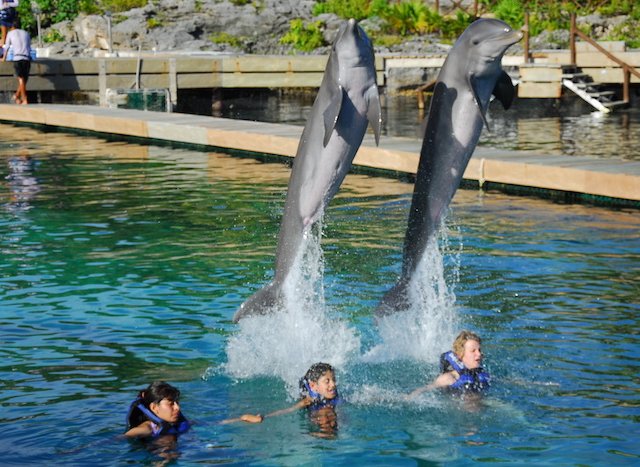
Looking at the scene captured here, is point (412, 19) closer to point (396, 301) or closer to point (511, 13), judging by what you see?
point (511, 13)

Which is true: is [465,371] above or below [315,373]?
below

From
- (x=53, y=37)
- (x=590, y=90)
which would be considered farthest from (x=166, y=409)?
(x=53, y=37)

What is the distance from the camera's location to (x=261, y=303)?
10422 millimetres

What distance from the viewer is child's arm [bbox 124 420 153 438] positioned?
28.6 feet

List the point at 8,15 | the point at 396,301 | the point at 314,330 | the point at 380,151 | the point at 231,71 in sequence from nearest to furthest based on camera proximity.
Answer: the point at 396,301, the point at 314,330, the point at 380,151, the point at 8,15, the point at 231,71

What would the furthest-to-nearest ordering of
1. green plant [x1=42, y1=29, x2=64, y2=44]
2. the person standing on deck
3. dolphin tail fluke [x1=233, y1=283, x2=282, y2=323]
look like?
green plant [x1=42, y1=29, x2=64, y2=44]
the person standing on deck
dolphin tail fluke [x1=233, y1=283, x2=282, y2=323]

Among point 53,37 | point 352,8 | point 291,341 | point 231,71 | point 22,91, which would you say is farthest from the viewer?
point 352,8

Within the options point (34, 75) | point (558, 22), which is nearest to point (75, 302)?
point (34, 75)

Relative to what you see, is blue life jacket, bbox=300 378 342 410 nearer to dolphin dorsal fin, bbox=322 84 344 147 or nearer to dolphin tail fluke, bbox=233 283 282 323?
dolphin tail fluke, bbox=233 283 282 323

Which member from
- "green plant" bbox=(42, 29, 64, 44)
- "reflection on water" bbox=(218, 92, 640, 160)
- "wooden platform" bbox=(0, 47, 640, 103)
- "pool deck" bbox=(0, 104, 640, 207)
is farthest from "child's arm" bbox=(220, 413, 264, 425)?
"green plant" bbox=(42, 29, 64, 44)

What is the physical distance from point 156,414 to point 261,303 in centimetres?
199

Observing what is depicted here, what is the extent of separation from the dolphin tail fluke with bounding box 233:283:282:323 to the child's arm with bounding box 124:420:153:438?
1.80m

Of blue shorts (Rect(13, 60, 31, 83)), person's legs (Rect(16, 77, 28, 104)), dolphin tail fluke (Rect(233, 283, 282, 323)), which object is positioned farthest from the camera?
person's legs (Rect(16, 77, 28, 104))

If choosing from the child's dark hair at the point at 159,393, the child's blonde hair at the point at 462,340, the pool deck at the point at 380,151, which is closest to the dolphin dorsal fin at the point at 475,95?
the child's blonde hair at the point at 462,340
